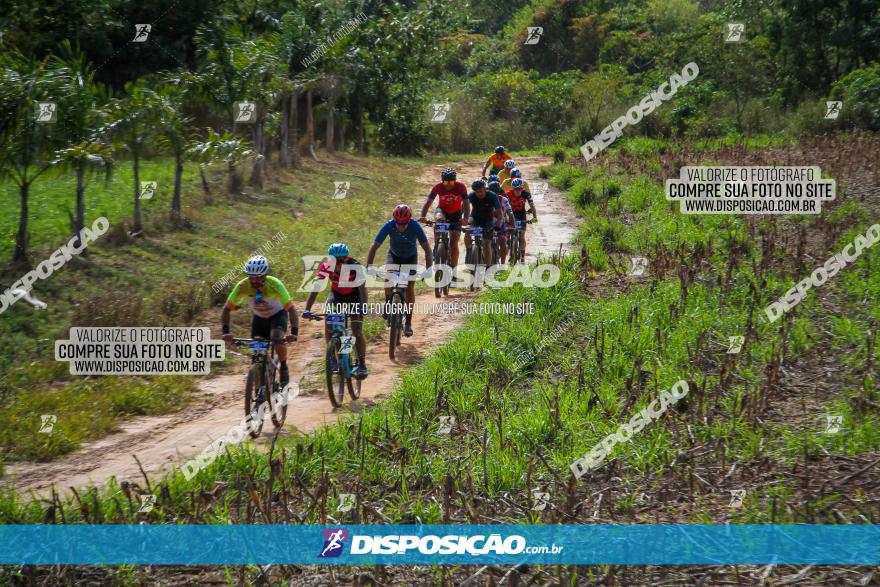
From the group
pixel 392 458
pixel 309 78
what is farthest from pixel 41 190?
pixel 392 458

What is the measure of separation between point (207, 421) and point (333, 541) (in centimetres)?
435

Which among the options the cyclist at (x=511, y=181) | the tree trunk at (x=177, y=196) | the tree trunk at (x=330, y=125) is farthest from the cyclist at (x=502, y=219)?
the tree trunk at (x=330, y=125)

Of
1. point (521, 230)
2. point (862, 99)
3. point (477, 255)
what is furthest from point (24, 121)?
point (862, 99)

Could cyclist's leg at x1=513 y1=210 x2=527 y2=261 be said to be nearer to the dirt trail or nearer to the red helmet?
the dirt trail

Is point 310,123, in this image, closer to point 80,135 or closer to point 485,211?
point 80,135

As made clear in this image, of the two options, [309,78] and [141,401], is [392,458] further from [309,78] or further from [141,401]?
[309,78]

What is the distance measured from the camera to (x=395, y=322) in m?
12.2

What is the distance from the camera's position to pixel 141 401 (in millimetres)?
10867

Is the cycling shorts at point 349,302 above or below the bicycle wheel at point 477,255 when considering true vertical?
below

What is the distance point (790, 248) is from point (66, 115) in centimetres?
1284

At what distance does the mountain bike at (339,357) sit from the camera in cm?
1020

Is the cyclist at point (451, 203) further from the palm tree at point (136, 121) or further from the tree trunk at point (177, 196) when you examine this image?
the tree trunk at point (177, 196)

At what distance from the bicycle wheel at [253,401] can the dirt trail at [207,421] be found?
0.19 metres

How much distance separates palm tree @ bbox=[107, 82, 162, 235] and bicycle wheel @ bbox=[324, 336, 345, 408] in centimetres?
915
